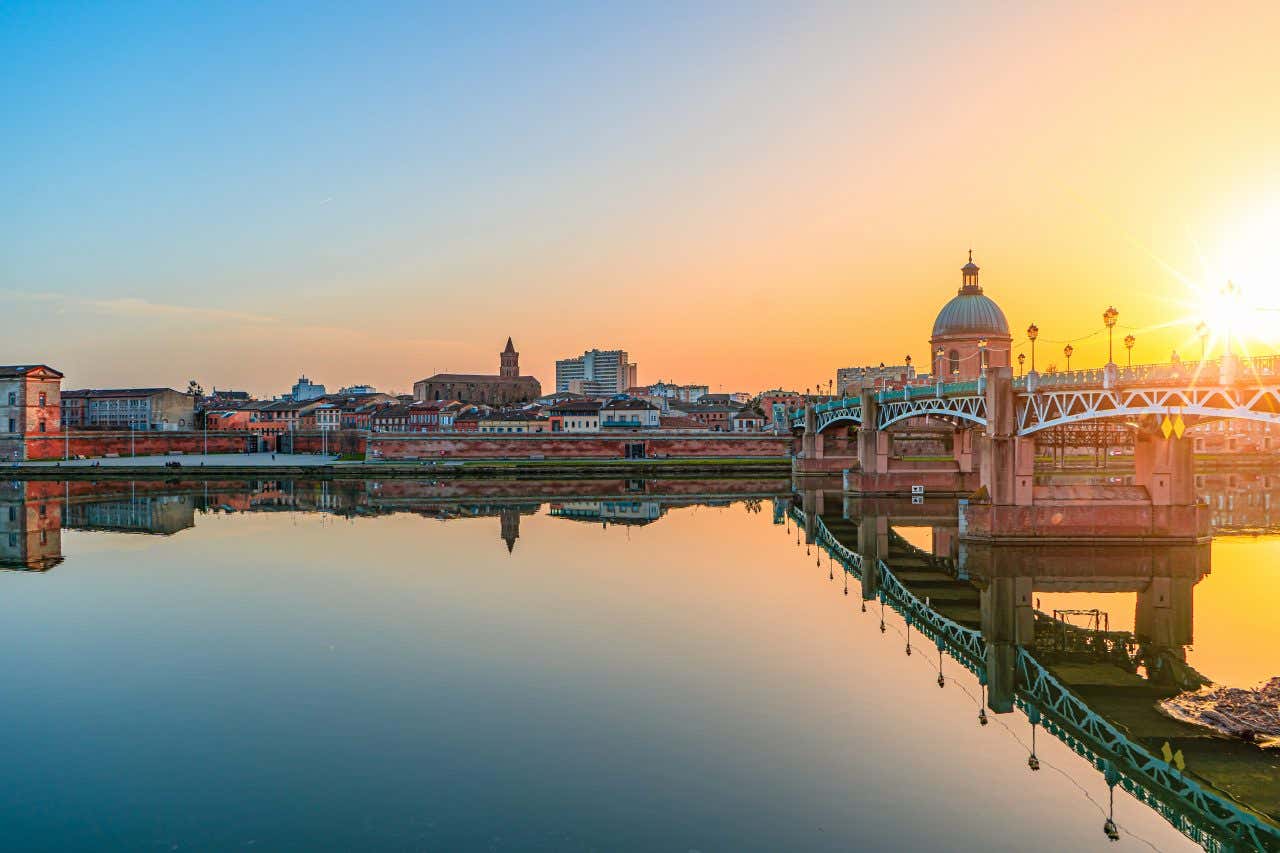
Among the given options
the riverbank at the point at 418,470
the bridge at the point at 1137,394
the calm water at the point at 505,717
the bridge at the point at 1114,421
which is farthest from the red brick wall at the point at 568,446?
the calm water at the point at 505,717

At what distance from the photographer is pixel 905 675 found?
22469 mm

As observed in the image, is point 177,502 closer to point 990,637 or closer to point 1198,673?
point 990,637

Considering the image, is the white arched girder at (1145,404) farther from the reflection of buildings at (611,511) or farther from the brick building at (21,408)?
the brick building at (21,408)

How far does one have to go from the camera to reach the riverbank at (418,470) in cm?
8394

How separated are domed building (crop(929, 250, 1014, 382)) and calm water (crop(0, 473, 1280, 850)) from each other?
61.3m

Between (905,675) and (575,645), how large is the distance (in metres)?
8.39

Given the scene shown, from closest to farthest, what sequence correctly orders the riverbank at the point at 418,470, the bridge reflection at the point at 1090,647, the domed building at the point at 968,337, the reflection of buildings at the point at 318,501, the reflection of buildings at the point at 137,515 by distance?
the bridge reflection at the point at 1090,647 → the reflection of buildings at the point at 318,501 → the reflection of buildings at the point at 137,515 → the riverbank at the point at 418,470 → the domed building at the point at 968,337

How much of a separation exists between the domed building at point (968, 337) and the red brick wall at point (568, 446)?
762 inches

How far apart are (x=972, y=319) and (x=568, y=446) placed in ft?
149

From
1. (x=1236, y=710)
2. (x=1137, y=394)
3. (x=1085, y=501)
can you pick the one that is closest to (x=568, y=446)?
(x=1085, y=501)

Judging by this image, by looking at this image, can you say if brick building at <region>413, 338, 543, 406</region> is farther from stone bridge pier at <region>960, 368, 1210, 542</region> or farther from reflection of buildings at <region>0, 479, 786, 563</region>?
stone bridge pier at <region>960, 368, 1210, 542</region>

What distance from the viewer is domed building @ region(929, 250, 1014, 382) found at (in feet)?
317

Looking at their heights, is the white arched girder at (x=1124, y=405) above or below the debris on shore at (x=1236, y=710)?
above

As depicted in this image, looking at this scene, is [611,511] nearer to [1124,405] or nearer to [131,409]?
[1124,405]
